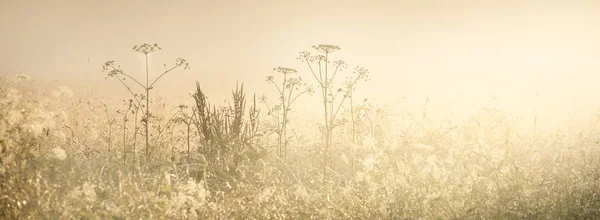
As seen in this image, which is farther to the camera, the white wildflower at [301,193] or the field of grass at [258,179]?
the white wildflower at [301,193]

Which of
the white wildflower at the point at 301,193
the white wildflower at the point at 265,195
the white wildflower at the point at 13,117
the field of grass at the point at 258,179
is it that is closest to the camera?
the field of grass at the point at 258,179

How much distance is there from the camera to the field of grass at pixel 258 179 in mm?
4066

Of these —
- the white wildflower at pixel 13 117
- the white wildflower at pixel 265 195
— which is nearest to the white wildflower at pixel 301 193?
the white wildflower at pixel 265 195

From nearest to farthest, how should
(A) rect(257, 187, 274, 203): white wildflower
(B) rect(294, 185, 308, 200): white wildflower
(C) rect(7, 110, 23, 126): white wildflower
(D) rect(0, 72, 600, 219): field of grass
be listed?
(D) rect(0, 72, 600, 219): field of grass → (C) rect(7, 110, 23, 126): white wildflower → (A) rect(257, 187, 274, 203): white wildflower → (B) rect(294, 185, 308, 200): white wildflower

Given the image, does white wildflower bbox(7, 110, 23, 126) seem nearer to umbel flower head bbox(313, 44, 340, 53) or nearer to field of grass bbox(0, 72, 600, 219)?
field of grass bbox(0, 72, 600, 219)

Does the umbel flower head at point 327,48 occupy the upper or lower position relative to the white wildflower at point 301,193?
upper

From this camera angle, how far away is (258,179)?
6.02 metres

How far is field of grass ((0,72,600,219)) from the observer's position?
4066mm

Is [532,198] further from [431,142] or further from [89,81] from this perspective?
[89,81]

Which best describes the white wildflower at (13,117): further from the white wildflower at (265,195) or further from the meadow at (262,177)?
the white wildflower at (265,195)

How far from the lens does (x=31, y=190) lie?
12.8 feet

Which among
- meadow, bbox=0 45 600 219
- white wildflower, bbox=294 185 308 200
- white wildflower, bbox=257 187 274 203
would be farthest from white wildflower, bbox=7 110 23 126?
white wildflower, bbox=294 185 308 200

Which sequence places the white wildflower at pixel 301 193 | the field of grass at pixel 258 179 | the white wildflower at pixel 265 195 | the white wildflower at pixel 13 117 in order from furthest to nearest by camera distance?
the white wildflower at pixel 301 193 < the white wildflower at pixel 265 195 < the white wildflower at pixel 13 117 < the field of grass at pixel 258 179

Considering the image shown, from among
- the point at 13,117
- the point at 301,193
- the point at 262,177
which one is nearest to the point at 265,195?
the point at 301,193
